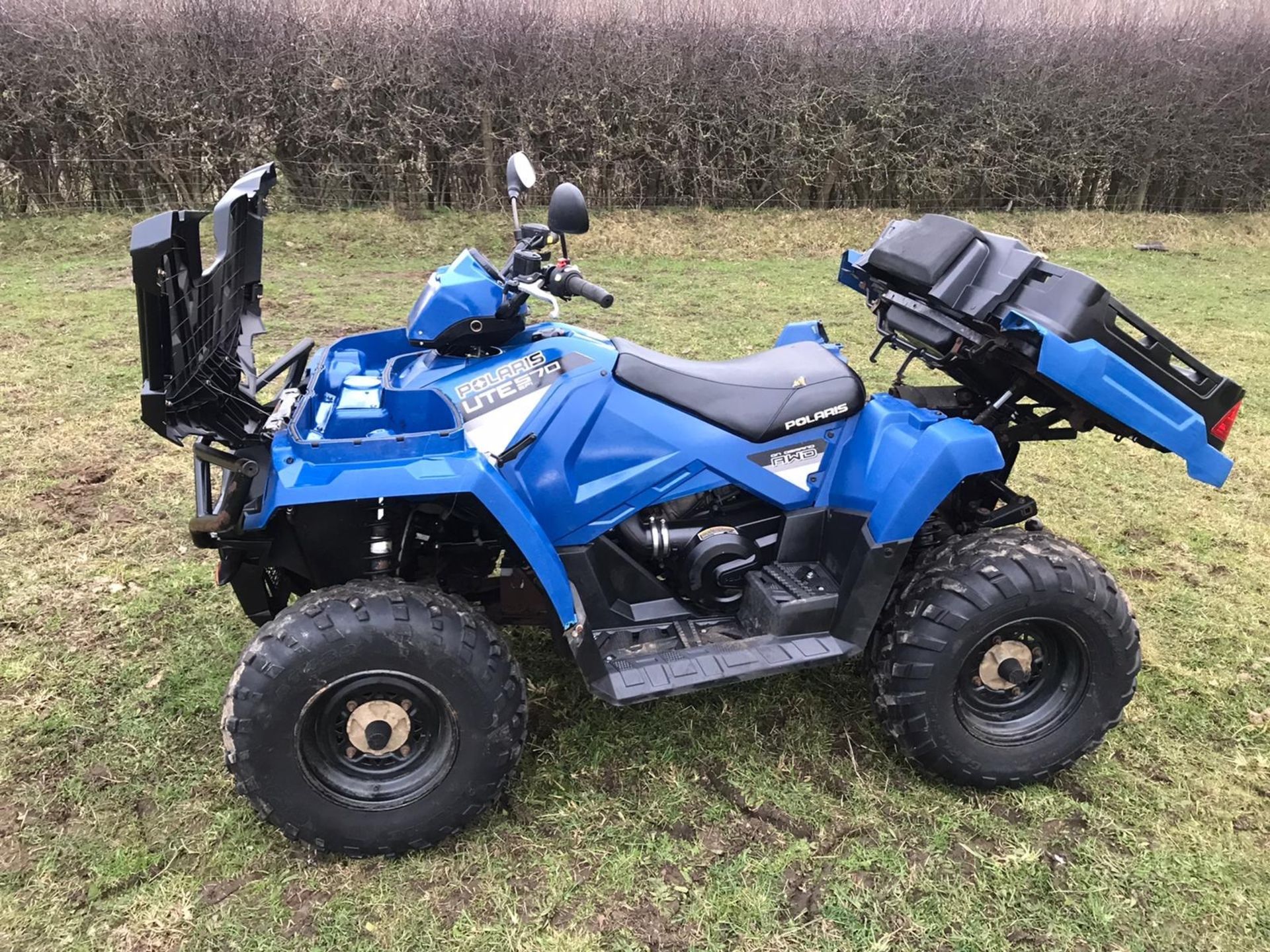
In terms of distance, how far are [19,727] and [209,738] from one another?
0.67 m

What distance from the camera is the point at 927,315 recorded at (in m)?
2.81

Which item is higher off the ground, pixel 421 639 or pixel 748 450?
pixel 748 450

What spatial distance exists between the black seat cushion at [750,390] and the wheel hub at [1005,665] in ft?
3.01

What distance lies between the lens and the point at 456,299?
267 cm

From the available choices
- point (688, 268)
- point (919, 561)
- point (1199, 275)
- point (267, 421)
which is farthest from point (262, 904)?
point (1199, 275)

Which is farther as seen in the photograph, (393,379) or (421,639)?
(393,379)

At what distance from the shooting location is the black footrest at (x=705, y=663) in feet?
8.73

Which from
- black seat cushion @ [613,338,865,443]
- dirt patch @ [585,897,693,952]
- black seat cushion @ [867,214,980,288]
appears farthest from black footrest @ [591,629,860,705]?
black seat cushion @ [867,214,980,288]

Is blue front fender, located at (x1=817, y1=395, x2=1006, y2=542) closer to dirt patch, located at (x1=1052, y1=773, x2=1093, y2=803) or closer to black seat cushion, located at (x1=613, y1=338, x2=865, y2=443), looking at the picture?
black seat cushion, located at (x1=613, y1=338, x2=865, y2=443)

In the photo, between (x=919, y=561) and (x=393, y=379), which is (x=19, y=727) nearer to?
(x=393, y=379)

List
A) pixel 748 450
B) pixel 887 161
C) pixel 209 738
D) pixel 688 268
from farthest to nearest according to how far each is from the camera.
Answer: pixel 887 161
pixel 688 268
pixel 209 738
pixel 748 450

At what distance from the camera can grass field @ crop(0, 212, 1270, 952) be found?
239 centimetres

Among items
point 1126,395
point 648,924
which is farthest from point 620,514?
point 1126,395

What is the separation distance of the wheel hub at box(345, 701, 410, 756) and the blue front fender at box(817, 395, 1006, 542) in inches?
61.6
